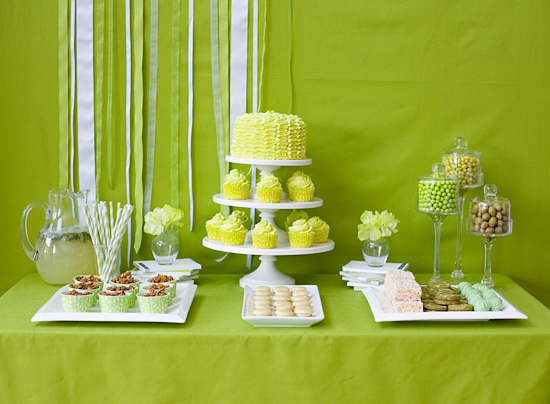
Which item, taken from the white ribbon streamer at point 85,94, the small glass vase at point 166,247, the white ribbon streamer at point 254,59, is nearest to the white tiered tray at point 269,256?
the small glass vase at point 166,247

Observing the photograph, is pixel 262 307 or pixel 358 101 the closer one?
pixel 262 307

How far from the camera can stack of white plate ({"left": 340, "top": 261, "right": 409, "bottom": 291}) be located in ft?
5.87

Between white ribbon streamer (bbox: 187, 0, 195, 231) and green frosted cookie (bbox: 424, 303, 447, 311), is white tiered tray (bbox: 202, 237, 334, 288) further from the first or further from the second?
green frosted cookie (bbox: 424, 303, 447, 311)

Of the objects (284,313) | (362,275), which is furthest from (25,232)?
(362,275)

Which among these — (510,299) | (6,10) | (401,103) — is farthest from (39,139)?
(510,299)

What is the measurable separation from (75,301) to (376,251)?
0.82 meters

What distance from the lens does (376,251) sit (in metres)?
1.84

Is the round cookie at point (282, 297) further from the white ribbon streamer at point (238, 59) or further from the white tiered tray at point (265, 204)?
the white ribbon streamer at point (238, 59)

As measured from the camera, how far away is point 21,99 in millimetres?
1911

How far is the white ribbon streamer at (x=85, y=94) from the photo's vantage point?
1905mm

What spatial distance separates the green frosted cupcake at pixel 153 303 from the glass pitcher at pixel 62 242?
1.21ft

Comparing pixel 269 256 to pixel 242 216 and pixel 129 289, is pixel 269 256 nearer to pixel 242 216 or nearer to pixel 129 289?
pixel 242 216

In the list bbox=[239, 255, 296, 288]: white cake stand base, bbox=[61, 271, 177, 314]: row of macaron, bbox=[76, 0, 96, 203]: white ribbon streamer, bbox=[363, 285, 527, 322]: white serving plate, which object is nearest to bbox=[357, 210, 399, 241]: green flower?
bbox=[239, 255, 296, 288]: white cake stand base

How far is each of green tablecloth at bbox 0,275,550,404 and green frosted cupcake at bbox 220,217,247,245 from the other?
35 cm
